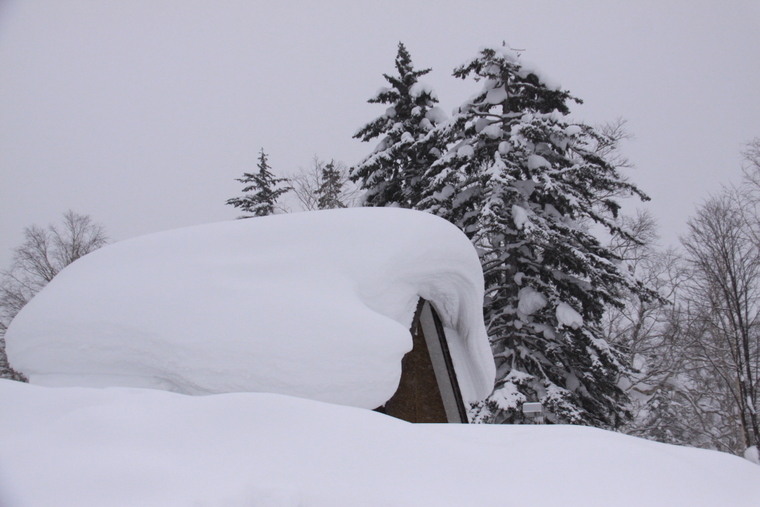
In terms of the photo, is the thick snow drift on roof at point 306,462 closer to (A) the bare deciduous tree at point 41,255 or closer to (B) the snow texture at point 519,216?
(B) the snow texture at point 519,216

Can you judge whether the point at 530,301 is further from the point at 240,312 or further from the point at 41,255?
the point at 41,255

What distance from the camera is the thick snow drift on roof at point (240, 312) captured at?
283cm

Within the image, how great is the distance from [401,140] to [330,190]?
28.9 ft

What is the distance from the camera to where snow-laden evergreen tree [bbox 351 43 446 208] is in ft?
46.2

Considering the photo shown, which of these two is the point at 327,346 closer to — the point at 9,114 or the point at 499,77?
the point at 499,77

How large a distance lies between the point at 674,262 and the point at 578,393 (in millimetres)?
12383

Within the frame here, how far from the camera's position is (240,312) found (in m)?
3.00

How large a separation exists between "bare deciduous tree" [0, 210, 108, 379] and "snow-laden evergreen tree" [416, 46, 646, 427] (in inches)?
716

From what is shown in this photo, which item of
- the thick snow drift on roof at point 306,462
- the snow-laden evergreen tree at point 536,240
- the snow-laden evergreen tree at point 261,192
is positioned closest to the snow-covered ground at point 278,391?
the thick snow drift on roof at point 306,462

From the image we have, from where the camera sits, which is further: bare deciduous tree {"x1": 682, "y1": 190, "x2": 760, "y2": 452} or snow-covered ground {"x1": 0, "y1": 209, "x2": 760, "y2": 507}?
bare deciduous tree {"x1": 682, "y1": 190, "x2": 760, "y2": 452}

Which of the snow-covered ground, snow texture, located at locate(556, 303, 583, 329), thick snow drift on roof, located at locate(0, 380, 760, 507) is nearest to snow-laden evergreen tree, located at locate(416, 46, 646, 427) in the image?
snow texture, located at locate(556, 303, 583, 329)

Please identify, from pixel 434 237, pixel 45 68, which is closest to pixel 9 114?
pixel 45 68

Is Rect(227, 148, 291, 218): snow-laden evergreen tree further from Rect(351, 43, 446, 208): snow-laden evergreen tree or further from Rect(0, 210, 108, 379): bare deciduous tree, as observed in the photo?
Rect(0, 210, 108, 379): bare deciduous tree

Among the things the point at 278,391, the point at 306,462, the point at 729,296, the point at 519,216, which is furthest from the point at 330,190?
the point at 306,462
